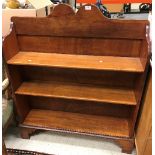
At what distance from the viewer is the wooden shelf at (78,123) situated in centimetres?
171

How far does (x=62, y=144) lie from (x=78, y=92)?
0.50 m

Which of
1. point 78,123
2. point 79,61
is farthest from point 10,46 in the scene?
point 78,123

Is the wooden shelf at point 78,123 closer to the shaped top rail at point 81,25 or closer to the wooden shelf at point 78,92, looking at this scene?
the wooden shelf at point 78,92

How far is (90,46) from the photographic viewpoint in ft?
5.09

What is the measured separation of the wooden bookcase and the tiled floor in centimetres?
11

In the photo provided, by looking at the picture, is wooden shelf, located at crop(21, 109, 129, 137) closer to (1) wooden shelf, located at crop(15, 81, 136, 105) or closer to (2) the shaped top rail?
(1) wooden shelf, located at crop(15, 81, 136, 105)

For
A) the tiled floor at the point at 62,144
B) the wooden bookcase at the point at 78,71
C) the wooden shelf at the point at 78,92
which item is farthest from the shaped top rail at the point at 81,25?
the tiled floor at the point at 62,144

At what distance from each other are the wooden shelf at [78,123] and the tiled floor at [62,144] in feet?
0.46

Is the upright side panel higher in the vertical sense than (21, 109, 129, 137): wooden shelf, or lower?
higher

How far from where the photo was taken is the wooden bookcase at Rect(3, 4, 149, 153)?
143 centimetres

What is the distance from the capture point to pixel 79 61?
150 cm

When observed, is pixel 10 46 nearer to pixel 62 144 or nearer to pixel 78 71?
pixel 78 71

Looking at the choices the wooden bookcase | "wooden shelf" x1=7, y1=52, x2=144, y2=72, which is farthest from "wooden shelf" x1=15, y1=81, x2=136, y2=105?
"wooden shelf" x1=7, y1=52, x2=144, y2=72

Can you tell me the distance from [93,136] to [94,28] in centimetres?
93
